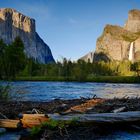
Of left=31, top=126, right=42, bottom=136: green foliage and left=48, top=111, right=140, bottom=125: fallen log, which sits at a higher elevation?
left=48, top=111, right=140, bottom=125: fallen log

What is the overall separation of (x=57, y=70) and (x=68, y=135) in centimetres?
16512

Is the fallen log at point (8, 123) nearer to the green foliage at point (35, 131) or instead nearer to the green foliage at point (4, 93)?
the green foliage at point (35, 131)

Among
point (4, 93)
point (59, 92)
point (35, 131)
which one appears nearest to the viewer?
point (35, 131)

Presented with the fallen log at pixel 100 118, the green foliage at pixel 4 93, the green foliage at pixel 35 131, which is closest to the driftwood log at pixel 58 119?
the fallen log at pixel 100 118

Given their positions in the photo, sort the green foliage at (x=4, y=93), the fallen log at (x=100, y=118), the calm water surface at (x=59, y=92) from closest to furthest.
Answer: the fallen log at (x=100, y=118)
the green foliage at (x=4, y=93)
the calm water surface at (x=59, y=92)

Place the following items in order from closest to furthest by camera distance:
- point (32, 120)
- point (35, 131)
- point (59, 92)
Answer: point (35, 131) < point (32, 120) < point (59, 92)

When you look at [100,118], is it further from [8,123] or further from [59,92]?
[59,92]

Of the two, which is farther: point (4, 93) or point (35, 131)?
point (4, 93)

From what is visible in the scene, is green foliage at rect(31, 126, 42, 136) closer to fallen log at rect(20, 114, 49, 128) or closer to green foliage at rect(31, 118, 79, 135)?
green foliage at rect(31, 118, 79, 135)

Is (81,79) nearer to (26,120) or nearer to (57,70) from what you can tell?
(57,70)

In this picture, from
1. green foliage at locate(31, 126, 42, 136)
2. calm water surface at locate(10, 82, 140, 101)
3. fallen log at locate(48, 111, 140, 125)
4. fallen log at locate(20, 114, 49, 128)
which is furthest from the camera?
calm water surface at locate(10, 82, 140, 101)

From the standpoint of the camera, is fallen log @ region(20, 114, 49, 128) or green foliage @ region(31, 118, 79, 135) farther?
fallen log @ region(20, 114, 49, 128)

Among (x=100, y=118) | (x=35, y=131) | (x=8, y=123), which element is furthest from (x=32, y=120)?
(x=100, y=118)

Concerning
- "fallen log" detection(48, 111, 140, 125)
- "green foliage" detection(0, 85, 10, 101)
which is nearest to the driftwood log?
"fallen log" detection(48, 111, 140, 125)
